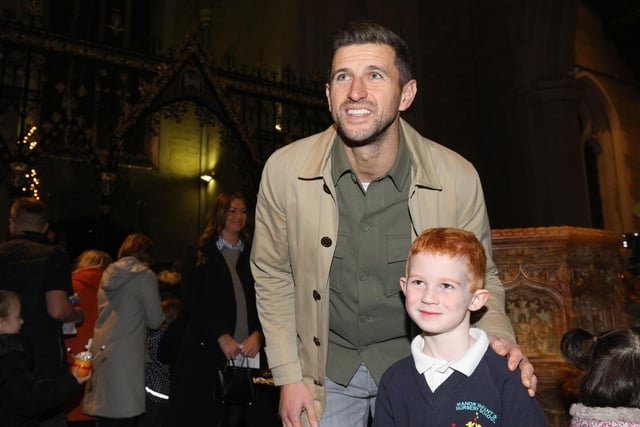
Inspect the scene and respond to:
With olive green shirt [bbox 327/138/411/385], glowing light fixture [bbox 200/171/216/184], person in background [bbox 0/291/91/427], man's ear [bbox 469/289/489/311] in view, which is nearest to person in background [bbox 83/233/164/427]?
person in background [bbox 0/291/91/427]

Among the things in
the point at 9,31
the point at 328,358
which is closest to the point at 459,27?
the point at 9,31

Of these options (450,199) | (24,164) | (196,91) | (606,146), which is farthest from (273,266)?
(606,146)

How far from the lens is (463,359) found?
171cm

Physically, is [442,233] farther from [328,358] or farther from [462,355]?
[328,358]

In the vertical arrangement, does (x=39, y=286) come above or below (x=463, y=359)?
above

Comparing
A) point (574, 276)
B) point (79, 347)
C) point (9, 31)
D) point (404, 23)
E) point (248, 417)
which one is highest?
point (404, 23)

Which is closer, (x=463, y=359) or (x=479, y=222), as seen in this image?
(x=463, y=359)

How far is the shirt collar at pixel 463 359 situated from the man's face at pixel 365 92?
0.72m

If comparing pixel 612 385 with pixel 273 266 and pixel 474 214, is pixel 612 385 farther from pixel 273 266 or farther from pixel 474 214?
pixel 273 266

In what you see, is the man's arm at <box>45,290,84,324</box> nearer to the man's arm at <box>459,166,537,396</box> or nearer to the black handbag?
the black handbag

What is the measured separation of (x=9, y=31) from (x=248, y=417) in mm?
5355

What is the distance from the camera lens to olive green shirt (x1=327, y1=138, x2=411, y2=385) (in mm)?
2129

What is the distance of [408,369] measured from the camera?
1.83 metres

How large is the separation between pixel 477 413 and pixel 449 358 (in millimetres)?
178
